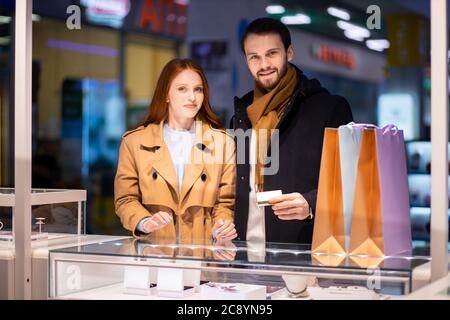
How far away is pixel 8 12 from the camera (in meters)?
8.03

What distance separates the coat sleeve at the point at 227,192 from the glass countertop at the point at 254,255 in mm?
428

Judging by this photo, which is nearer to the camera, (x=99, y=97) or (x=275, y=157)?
(x=275, y=157)

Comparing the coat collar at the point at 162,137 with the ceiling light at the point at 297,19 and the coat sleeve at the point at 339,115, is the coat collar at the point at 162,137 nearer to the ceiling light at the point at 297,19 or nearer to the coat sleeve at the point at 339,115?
the coat sleeve at the point at 339,115

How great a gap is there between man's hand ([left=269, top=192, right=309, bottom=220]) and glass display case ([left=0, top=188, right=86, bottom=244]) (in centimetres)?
102

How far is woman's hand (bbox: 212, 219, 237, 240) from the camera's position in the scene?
339 centimetres

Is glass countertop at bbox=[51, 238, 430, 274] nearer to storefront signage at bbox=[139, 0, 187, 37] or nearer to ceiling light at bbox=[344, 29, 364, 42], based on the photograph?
ceiling light at bbox=[344, 29, 364, 42]

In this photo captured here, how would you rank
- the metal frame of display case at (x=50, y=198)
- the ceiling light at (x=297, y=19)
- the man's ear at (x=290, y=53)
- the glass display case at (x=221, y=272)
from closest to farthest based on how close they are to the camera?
1. the glass display case at (x=221, y=272)
2. the metal frame of display case at (x=50, y=198)
3. the man's ear at (x=290, y=53)
4. the ceiling light at (x=297, y=19)

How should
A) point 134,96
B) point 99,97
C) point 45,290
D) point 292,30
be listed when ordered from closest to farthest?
point 45,290 < point 292,30 < point 134,96 < point 99,97

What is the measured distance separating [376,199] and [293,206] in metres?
0.66

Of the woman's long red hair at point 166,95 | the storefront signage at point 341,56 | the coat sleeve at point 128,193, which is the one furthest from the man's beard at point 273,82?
the storefront signage at point 341,56

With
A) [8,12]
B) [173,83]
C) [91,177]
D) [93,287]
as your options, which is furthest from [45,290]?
[91,177]

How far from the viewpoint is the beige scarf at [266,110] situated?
352 centimetres
